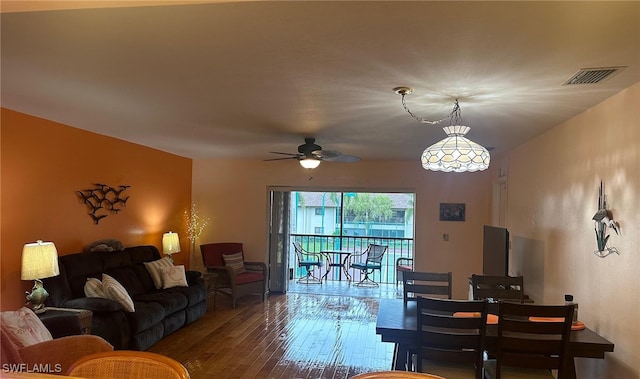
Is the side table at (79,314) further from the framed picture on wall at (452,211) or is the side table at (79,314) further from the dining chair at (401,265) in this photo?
the dining chair at (401,265)

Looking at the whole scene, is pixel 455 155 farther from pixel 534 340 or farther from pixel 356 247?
pixel 356 247

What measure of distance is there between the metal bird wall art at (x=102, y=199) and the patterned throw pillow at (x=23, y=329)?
2162 mm

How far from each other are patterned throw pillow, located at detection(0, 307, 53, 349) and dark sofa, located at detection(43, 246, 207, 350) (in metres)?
1.05

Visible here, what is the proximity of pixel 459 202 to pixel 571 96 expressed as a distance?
407cm

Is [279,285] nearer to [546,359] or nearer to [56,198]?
[56,198]

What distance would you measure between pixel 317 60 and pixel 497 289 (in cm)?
276

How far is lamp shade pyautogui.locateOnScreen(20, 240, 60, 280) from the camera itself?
3.51 meters

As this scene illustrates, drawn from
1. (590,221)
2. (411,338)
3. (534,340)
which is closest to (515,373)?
(534,340)

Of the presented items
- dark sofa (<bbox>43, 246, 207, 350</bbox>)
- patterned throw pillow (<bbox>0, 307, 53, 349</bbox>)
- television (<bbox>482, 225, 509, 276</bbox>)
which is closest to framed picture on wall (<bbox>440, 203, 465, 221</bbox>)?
television (<bbox>482, 225, 509, 276</bbox>)

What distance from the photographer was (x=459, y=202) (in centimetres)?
682

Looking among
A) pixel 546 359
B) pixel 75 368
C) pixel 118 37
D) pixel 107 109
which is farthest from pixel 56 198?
pixel 546 359

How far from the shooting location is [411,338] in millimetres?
2793

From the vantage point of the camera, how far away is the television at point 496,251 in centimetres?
405

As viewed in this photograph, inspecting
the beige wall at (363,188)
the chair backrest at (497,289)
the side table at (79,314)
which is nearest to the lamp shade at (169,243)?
the beige wall at (363,188)
